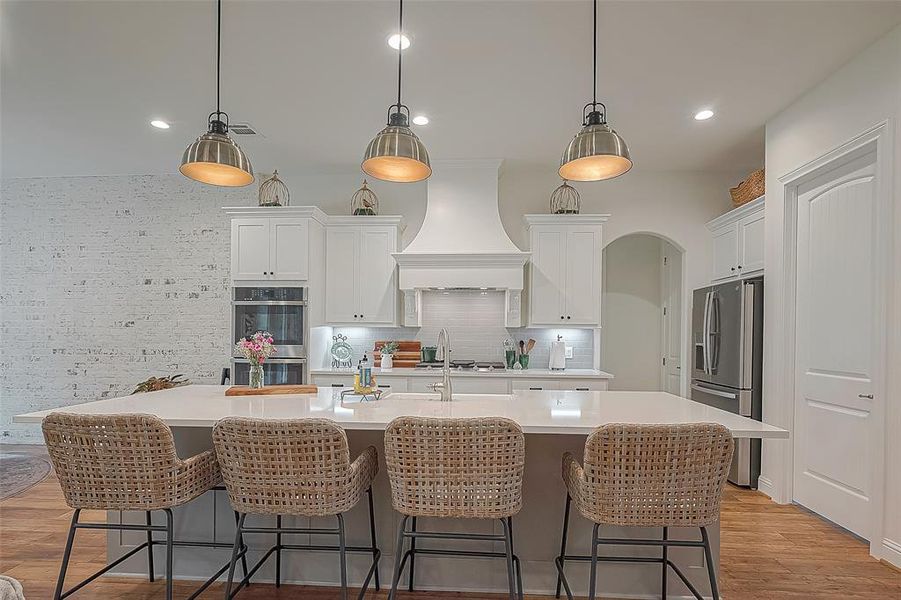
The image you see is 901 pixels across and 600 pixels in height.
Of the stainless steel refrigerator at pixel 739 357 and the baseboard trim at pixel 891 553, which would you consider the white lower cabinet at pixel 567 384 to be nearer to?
the stainless steel refrigerator at pixel 739 357

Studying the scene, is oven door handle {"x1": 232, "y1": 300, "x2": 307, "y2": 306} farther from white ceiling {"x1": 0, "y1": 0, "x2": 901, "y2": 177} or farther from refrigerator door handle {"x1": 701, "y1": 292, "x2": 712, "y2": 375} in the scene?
refrigerator door handle {"x1": 701, "y1": 292, "x2": 712, "y2": 375}

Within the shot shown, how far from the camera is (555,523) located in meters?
2.55

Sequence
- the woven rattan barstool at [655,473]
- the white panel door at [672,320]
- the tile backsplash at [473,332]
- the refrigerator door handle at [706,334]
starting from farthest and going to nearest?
the white panel door at [672,320], the tile backsplash at [473,332], the refrigerator door handle at [706,334], the woven rattan barstool at [655,473]

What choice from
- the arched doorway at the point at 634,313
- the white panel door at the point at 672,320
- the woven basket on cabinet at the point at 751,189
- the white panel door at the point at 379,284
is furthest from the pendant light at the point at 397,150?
the arched doorway at the point at 634,313

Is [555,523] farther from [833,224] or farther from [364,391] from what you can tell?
[833,224]

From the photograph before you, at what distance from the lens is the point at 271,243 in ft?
16.5

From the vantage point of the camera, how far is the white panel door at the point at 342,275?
5230 mm

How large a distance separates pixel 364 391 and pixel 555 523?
1.17 meters

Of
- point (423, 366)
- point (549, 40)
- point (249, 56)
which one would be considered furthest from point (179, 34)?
point (423, 366)

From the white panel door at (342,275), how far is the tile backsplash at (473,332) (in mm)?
328

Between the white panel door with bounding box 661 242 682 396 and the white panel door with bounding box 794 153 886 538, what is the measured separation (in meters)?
1.97

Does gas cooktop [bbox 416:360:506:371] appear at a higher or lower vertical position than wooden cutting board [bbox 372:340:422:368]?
lower

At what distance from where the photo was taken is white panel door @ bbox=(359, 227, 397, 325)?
5.21 metres

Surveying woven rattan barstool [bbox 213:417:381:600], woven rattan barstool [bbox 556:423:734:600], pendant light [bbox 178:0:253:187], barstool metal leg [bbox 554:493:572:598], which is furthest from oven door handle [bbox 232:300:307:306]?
woven rattan barstool [bbox 556:423:734:600]
